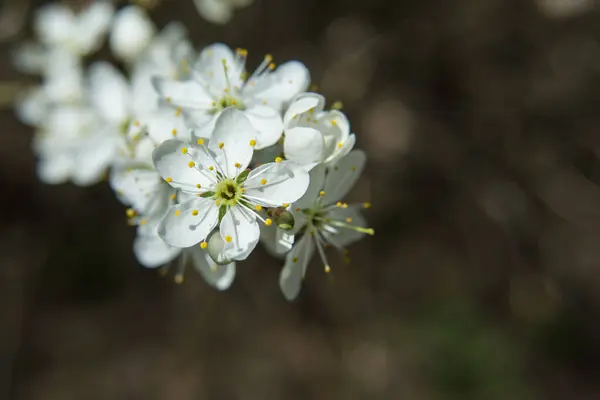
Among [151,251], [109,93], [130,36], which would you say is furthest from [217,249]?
[130,36]

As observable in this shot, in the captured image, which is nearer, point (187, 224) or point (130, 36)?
point (187, 224)

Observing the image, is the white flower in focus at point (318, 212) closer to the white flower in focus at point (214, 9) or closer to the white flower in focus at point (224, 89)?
the white flower in focus at point (224, 89)

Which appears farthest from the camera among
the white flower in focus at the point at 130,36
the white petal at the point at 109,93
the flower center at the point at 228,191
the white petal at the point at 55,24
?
the white petal at the point at 55,24

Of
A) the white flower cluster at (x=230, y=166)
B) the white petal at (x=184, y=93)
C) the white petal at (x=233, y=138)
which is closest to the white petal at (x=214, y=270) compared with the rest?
the white flower cluster at (x=230, y=166)


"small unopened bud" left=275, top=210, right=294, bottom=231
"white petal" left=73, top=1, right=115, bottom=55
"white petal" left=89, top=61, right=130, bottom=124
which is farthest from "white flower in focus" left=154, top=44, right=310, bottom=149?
"white petal" left=73, top=1, right=115, bottom=55

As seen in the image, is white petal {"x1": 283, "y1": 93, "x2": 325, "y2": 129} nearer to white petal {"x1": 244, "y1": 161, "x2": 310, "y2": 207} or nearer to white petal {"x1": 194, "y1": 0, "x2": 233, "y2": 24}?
white petal {"x1": 244, "y1": 161, "x2": 310, "y2": 207}

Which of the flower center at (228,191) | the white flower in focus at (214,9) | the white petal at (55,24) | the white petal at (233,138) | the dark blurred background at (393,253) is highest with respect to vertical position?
the white petal at (233,138)

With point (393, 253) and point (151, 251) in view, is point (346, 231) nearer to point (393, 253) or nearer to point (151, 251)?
point (151, 251)
